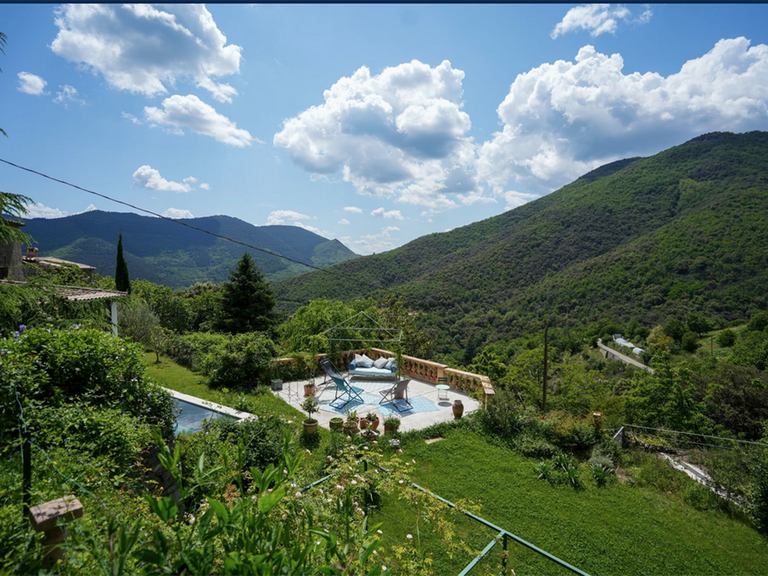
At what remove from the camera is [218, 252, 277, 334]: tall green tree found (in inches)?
688

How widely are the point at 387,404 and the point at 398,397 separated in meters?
0.30

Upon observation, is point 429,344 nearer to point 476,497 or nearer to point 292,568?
point 476,497

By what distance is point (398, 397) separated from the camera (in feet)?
26.8

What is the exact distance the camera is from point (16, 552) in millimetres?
1475

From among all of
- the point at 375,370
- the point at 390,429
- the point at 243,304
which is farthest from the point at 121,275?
the point at 390,429

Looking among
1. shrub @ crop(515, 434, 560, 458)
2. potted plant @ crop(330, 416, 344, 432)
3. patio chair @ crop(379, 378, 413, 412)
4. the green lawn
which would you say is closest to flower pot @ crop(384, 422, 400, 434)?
the green lawn

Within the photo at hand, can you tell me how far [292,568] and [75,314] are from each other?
6345 millimetres

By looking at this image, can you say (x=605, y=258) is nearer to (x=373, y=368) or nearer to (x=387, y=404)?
(x=373, y=368)

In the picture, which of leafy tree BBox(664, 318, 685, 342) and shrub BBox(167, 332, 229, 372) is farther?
leafy tree BBox(664, 318, 685, 342)

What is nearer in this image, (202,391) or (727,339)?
(202,391)

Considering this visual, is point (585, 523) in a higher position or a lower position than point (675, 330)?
higher

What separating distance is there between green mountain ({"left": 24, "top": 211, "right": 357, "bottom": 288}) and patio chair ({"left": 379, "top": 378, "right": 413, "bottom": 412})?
7635 cm

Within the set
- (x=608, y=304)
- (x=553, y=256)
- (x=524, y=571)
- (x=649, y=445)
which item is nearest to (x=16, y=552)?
(x=524, y=571)

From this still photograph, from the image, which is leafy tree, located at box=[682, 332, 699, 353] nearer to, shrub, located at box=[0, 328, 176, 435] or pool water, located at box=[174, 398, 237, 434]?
pool water, located at box=[174, 398, 237, 434]
